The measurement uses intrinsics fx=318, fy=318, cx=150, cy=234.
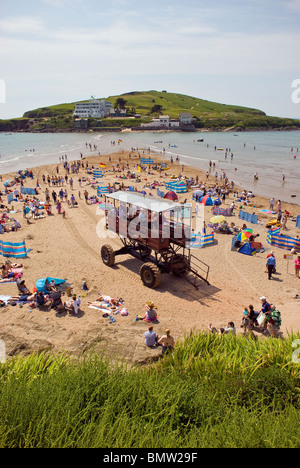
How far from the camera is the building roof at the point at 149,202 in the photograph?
41.3ft

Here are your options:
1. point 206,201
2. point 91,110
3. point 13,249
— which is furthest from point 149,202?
point 91,110

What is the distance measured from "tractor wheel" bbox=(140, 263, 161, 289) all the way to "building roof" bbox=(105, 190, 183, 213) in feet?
7.64

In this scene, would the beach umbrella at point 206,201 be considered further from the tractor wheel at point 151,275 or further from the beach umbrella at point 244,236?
the tractor wheel at point 151,275

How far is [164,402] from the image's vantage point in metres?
5.58

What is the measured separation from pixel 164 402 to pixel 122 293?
24.7 ft

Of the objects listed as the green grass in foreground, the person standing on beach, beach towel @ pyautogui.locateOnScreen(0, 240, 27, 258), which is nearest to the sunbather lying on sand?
the green grass in foreground

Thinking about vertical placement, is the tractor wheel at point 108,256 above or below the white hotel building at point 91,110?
below

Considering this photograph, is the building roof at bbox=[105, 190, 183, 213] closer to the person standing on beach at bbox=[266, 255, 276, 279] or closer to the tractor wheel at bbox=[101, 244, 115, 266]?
the tractor wheel at bbox=[101, 244, 115, 266]

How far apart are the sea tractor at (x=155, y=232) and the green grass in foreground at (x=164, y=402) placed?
→ 542 cm

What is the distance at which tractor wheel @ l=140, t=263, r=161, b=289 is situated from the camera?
42.1 ft

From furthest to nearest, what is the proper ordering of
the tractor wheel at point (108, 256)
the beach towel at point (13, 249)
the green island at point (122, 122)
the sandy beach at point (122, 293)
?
the green island at point (122, 122)
the beach towel at point (13, 249)
the tractor wheel at point (108, 256)
the sandy beach at point (122, 293)

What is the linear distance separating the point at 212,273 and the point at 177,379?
8.84m

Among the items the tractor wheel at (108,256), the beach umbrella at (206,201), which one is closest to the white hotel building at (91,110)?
the beach umbrella at (206,201)

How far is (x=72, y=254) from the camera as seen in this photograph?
16812mm
